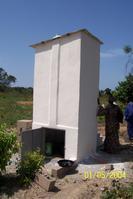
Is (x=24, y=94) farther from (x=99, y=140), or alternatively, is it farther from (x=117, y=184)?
(x=117, y=184)

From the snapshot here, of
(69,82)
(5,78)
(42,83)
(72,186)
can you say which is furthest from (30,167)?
(5,78)

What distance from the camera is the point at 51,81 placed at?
321 inches

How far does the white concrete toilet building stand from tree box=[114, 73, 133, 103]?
5185 millimetres

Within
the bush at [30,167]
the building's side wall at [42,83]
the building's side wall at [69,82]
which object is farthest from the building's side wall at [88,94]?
the bush at [30,167]

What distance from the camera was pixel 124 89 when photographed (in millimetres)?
13547

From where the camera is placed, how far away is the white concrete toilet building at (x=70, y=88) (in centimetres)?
769

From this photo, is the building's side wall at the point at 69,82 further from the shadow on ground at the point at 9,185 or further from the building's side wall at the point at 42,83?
the shadow on ground at the point at 9,185

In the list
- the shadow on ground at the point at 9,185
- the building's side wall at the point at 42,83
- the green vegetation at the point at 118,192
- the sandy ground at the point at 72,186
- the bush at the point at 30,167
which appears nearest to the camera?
the green vegetation at the point at 118,192

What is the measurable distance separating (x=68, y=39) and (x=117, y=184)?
384 cm

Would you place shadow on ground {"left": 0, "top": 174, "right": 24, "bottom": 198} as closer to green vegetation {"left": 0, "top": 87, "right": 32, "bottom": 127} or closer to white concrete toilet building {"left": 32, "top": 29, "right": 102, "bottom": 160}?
white concrete toilet building {"left": 32, "top": 29, "right": 102, "bottom": 160}
